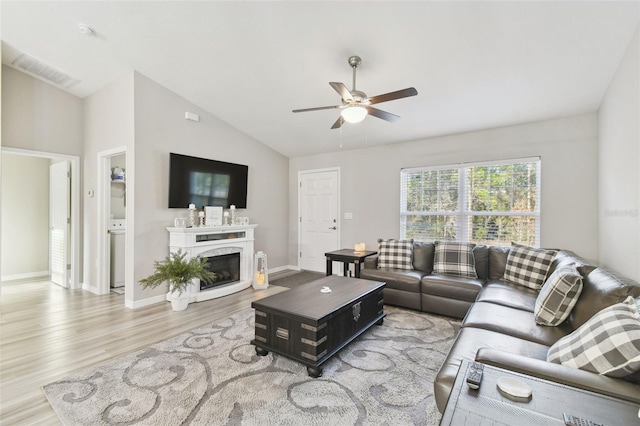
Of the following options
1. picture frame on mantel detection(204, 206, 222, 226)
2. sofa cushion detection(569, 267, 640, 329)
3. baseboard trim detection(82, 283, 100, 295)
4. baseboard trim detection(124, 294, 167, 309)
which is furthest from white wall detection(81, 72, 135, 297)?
sofa cushion detection(569, 267, 640, 329)

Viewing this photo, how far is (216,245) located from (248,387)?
2.64m

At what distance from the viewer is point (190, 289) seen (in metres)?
3.99

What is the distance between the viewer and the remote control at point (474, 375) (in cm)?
111

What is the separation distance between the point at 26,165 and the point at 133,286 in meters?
3.59

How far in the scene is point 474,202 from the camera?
4.37 metres

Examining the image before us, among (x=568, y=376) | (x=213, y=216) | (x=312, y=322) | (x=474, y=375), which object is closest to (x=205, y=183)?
(x=213, y=216)

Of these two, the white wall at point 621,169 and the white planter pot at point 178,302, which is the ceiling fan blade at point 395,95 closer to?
the white wall at point 621,169

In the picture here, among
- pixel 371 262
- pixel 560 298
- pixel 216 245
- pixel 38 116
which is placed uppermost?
pixel 38 116

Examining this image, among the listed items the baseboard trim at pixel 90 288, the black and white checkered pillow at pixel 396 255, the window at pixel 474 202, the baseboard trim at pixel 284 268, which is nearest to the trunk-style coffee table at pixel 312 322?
the black and white checkered pillow at pixel 396 255

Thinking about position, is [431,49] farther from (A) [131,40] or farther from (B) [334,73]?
(A) [131,40]

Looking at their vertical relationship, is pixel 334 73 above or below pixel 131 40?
below

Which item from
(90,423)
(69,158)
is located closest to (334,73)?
(90,423)

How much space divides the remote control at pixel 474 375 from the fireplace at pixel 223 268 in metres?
3.72

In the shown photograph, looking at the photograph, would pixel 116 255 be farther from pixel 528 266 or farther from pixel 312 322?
pixel 528 266
